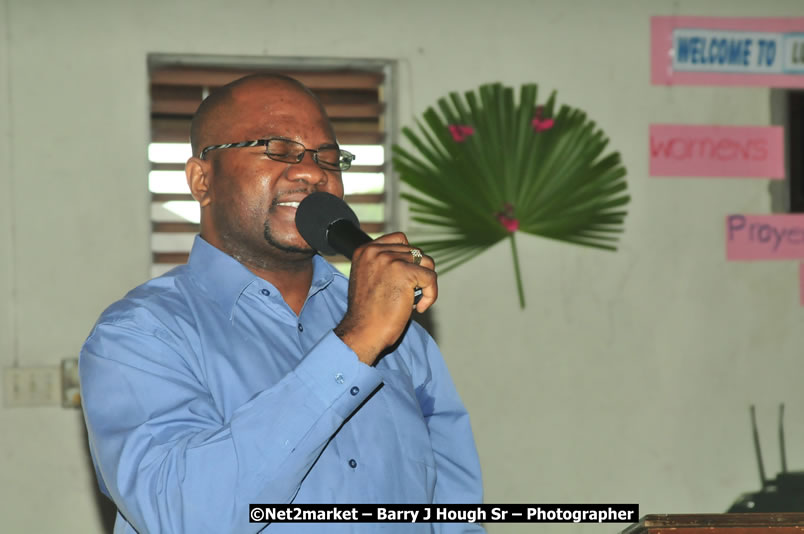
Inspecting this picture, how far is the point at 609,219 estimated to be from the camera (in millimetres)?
2883

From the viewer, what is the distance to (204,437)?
3.53 feet

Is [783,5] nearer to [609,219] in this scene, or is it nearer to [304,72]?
[609,219]

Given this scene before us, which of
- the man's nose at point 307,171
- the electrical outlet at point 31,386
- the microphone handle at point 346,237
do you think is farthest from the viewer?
the electrical outlet at point 31,386

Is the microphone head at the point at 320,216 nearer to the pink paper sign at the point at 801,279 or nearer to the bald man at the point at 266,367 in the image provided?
the bald man at the point at 266,367

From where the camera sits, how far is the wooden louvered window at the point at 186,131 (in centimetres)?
277

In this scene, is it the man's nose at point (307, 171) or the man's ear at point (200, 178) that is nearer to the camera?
the man's nose at point (307, 171)

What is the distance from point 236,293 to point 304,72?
63.7 inches

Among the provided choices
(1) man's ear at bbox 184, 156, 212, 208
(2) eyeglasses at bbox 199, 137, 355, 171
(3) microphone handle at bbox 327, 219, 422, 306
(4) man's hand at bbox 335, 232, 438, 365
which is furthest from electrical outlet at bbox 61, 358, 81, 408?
(4) man's hand at bbox 335, 232, 438, 365

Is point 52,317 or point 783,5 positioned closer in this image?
point 52,317

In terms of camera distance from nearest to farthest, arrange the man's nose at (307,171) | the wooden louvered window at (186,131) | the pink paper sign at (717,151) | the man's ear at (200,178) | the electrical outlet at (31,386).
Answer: the man's nose at (307,171) → the man's ear at (200,178) → the electrical outlet at (31,386) → the wooden louvered window at (186,131) → the pink paper sign at (717,151)

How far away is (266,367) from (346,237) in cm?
23

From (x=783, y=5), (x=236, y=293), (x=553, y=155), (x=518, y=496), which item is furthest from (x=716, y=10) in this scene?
(x=236, y=293)

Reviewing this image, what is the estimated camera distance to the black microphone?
3.88 ft

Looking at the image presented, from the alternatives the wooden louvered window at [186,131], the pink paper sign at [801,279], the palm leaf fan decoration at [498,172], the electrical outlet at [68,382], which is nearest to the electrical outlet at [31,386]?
the electrical outlet at [68,382]
